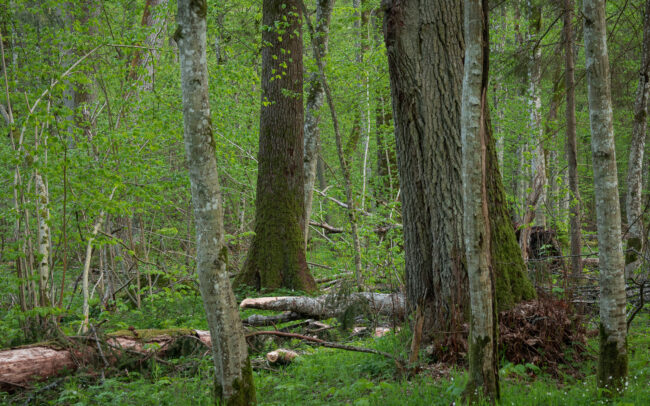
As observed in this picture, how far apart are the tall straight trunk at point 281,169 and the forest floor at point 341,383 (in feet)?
13.0

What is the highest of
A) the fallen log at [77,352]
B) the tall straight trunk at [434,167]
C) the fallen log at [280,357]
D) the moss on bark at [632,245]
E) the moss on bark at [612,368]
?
the tall straight trunk at [434,167]

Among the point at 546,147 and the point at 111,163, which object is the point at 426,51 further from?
the point at 546,147

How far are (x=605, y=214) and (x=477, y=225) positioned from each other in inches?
49.7

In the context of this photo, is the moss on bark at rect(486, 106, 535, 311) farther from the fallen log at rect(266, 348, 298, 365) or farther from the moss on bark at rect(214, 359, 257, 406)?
the moss on bark at rect(214, 359, 257, 406)

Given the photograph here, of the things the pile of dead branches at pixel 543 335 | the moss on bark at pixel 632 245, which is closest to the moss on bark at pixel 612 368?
the pile of dead branches at pixel 543 335

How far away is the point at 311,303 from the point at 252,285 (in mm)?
2202

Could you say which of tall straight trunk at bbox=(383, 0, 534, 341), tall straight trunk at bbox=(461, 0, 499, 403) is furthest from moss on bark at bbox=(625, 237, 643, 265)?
tall straight trunk at bbox=(461, 0, 499, 403)

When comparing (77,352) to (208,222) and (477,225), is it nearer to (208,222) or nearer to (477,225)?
(208,222)

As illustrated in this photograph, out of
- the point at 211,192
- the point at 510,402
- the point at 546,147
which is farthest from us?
the point at 546,147

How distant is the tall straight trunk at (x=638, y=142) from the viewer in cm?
784

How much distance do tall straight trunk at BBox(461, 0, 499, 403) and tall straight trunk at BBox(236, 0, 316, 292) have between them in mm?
6845

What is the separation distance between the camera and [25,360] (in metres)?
5.46

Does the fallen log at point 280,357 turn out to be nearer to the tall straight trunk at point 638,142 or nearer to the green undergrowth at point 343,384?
the green undergrowth at point 343,384

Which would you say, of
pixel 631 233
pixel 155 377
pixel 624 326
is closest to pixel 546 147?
pixel 631 233
